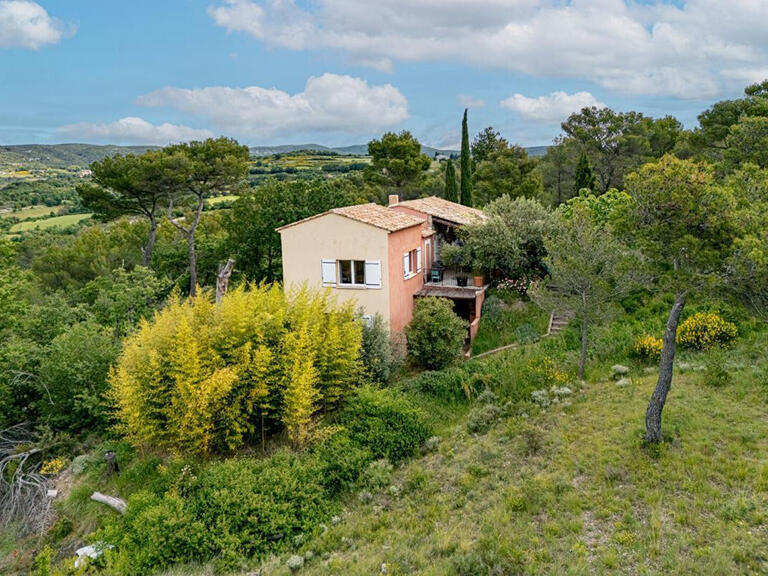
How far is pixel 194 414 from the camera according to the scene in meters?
11.2

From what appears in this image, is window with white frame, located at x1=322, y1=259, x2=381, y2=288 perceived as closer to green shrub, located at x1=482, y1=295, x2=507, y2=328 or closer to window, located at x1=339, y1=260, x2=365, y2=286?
window, located at x1=339, y1=260, x2=365, y2=286

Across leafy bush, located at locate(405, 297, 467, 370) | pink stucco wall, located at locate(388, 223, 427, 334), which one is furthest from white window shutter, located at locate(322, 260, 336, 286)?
leafy bush, located at locate(405, 297, 467, 370)

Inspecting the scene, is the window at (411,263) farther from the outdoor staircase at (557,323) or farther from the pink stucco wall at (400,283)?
the outdoor staircase at (557,323)

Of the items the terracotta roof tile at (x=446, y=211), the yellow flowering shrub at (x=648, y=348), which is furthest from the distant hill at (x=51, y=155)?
the yellow flowering shrub at (x=648, y=348)

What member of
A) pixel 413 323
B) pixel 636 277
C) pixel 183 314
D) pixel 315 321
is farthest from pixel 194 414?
pixel 636 277

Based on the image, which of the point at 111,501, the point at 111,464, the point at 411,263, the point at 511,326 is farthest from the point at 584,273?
the point at 111,464

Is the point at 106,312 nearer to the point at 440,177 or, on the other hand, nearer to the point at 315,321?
the point at 315,321

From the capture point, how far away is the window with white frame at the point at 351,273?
59.2ft

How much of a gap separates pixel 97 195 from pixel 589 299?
2803cm

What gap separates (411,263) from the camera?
66.8ft

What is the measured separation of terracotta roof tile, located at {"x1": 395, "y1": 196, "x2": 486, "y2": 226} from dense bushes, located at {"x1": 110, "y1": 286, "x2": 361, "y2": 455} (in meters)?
12.2

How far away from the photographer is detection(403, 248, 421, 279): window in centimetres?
1953

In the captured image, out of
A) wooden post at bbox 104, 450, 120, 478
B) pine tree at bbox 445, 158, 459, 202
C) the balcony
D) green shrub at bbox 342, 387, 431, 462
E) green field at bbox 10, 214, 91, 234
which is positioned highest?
pine tree at bbox 445, 158, 459, 202

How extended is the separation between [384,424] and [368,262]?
22.7ft
